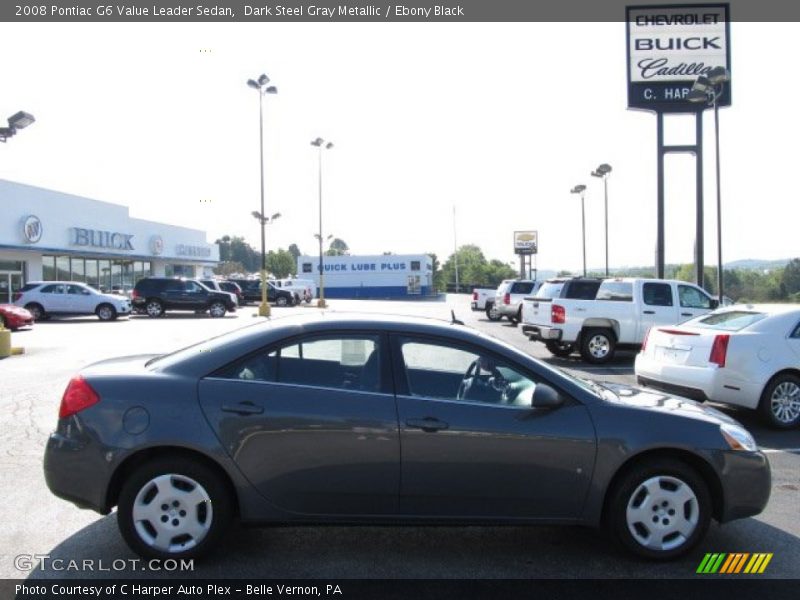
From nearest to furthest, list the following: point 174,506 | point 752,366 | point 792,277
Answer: point 174,506 → point 752,366 → point 792,277

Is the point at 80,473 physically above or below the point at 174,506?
above

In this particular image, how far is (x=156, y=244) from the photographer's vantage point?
43.9m

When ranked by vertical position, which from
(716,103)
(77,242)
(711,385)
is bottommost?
(711,385)

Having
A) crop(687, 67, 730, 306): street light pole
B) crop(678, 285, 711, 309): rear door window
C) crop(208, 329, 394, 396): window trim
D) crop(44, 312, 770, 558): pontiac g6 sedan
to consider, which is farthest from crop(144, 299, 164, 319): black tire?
crop(208, 329, 394, 396): window trim

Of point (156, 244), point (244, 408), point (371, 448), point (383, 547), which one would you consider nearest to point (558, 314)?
point (383, 547)

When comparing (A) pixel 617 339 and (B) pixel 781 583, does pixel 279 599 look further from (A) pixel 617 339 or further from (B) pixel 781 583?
(A) pixel 617 339

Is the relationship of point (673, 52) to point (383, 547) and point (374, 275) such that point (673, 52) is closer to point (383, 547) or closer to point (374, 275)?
point (383, 547)

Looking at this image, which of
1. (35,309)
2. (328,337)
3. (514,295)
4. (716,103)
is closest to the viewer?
(328,337)

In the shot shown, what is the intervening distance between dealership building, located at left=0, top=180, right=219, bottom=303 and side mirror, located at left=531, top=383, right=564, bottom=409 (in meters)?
30.9

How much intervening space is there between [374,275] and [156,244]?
25.1m

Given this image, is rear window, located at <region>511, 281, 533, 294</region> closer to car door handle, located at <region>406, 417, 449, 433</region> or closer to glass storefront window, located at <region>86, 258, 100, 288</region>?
car door handle, located at <region>406, 417, 449, 433</region>

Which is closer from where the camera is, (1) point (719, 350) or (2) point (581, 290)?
(1) point (719, 350)

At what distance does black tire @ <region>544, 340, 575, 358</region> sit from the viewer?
1463cm

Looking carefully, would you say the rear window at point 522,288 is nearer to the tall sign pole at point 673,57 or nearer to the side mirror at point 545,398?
the tall sign pole at point 673,57
